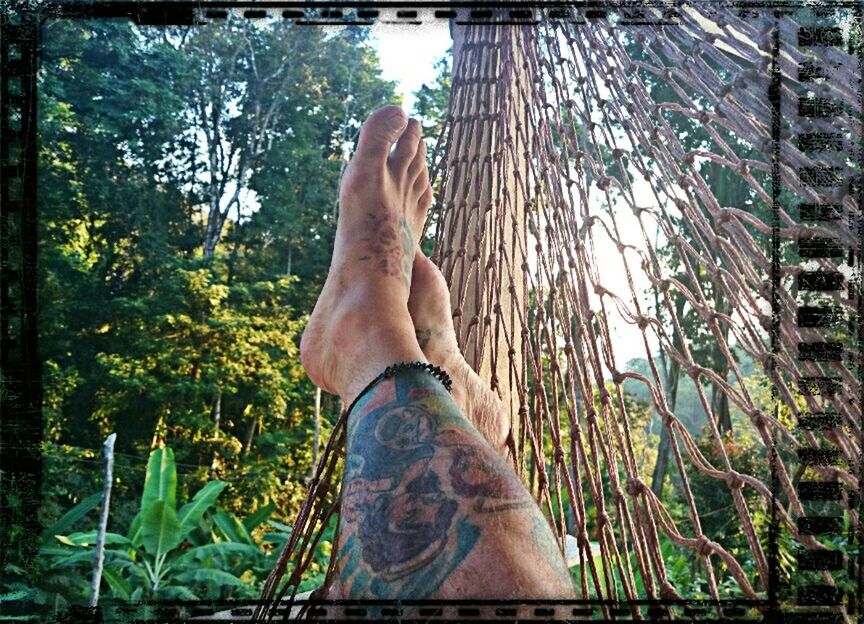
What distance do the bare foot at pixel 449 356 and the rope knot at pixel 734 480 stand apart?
0.32 m

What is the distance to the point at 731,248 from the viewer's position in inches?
29.0

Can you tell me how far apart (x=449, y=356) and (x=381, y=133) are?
391mm

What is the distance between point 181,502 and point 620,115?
6861mm

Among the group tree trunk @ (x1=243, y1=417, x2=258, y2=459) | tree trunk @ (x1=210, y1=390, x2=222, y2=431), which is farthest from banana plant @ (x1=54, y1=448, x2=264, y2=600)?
tree trunk @ (x1=243, y1=417, x2=258, y2=459)

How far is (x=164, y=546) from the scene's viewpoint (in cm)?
320

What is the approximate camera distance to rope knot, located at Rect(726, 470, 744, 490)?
1.89ft

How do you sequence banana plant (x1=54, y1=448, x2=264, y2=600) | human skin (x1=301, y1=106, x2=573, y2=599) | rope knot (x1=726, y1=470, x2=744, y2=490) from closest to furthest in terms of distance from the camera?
human skin (x1=301, y1=106, x2=573, y2=599), rope knot (x1=726, y1=470, x2=744, y2=490), banana plant (x1=54, y1=448, x2=264, y2=600)

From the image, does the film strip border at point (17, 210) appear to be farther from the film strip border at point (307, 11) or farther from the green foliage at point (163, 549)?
the green foliage at point (163, 549)

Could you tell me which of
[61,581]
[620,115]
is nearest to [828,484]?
[620,115]

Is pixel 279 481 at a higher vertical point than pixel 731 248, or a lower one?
lower

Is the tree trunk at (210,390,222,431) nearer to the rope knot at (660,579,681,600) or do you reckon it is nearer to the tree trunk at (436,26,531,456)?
the tree trunk at (436,26,531,456)

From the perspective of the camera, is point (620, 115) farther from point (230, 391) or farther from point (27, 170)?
point (230, 391)

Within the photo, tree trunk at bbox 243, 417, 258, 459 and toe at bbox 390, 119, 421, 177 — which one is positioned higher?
toe at bbox 390, 119, 421, 177

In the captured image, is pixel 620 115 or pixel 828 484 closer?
pixel 828 484
